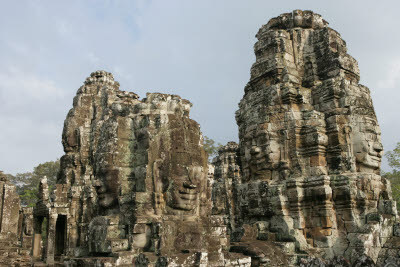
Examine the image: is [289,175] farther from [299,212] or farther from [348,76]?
[348,76]

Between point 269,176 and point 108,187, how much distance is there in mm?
4366

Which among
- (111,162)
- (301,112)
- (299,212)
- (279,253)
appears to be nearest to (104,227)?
(111,162)

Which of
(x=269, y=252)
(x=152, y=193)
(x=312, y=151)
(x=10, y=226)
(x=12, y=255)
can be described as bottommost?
(x=12, y=255)

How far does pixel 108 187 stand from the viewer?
657 cm

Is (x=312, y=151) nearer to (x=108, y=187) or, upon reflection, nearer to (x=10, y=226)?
(x=108, y=187)

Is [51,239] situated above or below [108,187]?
below

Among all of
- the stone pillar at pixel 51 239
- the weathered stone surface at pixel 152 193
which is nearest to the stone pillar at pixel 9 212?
the stone pillar at pixel 51 239

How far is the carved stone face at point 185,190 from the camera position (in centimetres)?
643

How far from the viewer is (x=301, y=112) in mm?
9391

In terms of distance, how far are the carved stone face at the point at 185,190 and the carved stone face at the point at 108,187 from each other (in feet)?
3.13

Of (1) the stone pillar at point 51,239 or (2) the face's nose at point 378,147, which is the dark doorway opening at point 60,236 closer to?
(1) the stone pillar at point 51,239

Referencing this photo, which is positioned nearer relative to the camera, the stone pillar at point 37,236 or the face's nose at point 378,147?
the face's nose at point 378,147

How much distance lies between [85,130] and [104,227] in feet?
43.6

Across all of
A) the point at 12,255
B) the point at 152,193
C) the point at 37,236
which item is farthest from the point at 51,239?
the point at 152,193
